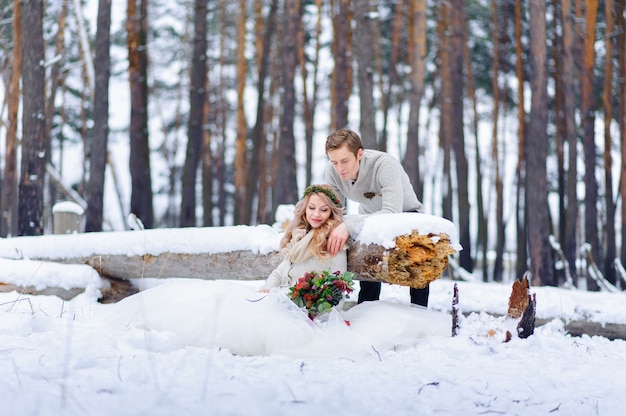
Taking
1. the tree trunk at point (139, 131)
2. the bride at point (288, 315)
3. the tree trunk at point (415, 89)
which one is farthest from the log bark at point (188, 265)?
the tree trunk at point (415, 89)

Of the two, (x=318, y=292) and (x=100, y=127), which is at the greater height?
(x=100, y=127)

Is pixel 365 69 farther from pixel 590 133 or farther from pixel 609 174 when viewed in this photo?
pixel 609 174

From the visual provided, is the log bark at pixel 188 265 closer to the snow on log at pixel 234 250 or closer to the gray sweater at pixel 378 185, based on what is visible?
the snow on log at pixel 234 250

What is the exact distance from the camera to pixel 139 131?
1095 centimetres

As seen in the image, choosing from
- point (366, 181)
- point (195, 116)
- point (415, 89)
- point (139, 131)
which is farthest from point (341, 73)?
point (366, 181)

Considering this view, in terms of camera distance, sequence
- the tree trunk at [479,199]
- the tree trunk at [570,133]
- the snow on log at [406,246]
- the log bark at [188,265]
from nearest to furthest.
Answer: the snow on log at [406,246] → the log bark at [188,265] → the tree trunk at [570,133] → the tree trunk at [479,199]

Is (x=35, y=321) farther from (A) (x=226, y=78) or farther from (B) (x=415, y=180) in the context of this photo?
(A) (x=226, y=78)

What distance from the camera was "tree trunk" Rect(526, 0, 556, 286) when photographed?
8.88 meters

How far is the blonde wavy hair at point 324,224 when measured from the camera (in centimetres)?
408

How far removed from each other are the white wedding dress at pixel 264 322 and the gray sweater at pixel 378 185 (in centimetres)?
82

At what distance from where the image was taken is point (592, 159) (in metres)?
11.5

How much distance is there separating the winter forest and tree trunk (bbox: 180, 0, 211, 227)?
Result: 32 mm

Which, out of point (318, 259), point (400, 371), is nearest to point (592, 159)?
point (318, 259)

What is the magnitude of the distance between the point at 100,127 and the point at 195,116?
2861 millimetres
